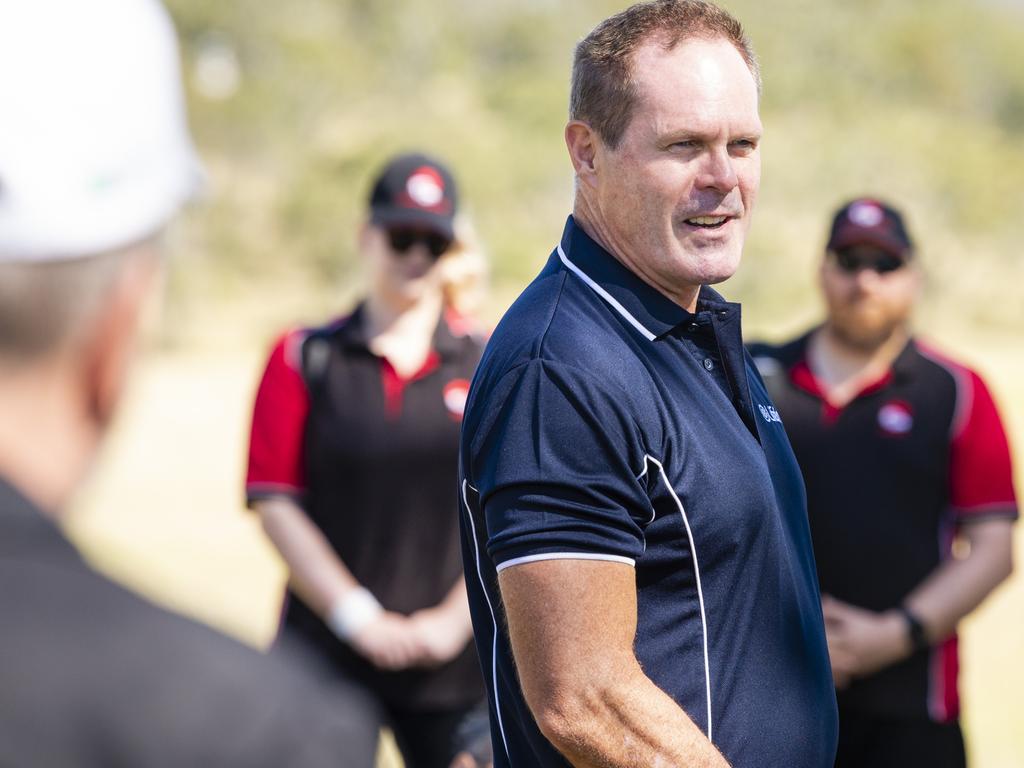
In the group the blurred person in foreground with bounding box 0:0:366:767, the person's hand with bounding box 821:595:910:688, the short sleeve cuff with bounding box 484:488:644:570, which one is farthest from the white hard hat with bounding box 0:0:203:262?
the person's hand with bounding box 821:595:910:688

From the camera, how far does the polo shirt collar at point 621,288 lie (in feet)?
8.30

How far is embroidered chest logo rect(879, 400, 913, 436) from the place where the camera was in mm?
4320

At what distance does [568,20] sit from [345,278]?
136 feet

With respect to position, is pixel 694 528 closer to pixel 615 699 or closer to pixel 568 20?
pixel 615 699

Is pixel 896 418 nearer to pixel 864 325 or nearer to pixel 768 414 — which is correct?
pixel 864 325

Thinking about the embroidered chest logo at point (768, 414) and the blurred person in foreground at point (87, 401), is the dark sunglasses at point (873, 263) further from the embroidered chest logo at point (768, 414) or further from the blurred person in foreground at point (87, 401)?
the blurred person in foreground at point (87, 401)

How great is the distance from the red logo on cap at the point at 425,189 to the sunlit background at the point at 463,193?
3661mm

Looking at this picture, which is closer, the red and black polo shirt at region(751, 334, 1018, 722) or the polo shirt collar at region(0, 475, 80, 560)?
the polo shirt collar at region(0, 475, 80, 560)

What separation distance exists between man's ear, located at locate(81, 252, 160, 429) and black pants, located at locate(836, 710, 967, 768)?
3425mm

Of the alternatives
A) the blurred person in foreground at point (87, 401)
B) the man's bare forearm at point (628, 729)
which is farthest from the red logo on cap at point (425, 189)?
the blurred person in foreground at point (87, 401)

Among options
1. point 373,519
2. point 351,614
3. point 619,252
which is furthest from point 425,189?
point 619,252

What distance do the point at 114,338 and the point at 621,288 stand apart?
146 centimetres

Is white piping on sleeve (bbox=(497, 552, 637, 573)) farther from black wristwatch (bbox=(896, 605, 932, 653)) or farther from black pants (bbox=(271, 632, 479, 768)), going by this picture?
black wristwatch (bbox=(896, 605, 932, 653))

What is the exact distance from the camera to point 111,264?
45.5 inches
